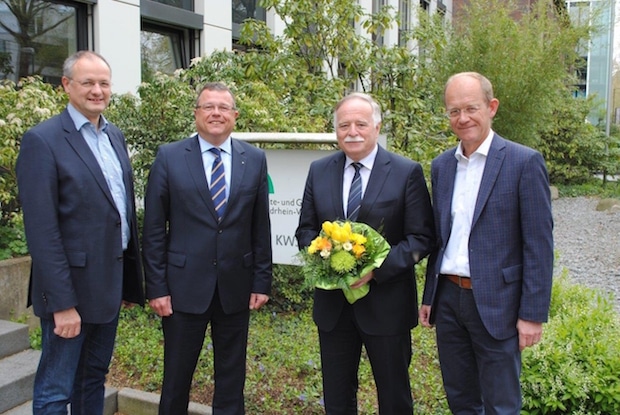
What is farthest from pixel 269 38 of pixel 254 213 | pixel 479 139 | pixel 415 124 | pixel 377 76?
pixel 479 139

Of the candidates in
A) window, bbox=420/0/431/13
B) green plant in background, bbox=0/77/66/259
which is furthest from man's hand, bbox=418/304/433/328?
window, bbox=420/0/431/13

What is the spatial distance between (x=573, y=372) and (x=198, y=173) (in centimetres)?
259

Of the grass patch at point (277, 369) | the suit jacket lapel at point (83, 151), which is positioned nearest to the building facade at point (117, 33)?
the grass patch at point (277, 369)

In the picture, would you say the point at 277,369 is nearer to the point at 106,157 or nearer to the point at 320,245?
the point at 320,245

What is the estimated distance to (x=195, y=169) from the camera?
3.27 metres

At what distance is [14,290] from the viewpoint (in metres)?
5.10

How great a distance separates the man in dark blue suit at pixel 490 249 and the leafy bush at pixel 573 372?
2.71ft

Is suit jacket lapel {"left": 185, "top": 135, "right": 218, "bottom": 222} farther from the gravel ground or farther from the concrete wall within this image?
the gravel ground

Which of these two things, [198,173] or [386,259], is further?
[198,173]

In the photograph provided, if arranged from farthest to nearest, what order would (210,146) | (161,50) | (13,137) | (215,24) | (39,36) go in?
(215,24)
(161,50)
(39,36)
(13,137)
(210,146)

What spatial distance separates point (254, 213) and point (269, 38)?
5.05 metres

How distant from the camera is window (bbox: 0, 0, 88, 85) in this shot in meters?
7.55

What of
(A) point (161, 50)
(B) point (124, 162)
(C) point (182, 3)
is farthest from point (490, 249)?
(C) point (182, 3)

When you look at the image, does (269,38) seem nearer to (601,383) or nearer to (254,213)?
(254,213)
